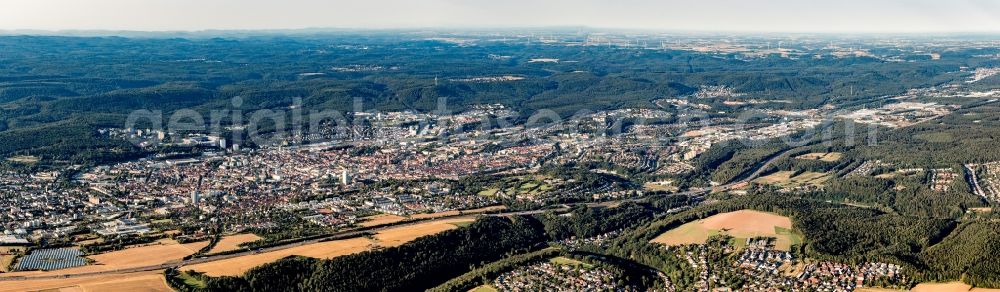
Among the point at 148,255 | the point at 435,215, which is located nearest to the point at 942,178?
the point at 435,215

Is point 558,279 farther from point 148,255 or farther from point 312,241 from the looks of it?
point 148,255

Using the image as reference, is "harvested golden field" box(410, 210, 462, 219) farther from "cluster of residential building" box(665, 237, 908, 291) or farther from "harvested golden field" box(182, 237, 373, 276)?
"cluster of residential building" box(665, 237, 908, 291)

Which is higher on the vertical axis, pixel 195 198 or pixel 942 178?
pixel 942 178

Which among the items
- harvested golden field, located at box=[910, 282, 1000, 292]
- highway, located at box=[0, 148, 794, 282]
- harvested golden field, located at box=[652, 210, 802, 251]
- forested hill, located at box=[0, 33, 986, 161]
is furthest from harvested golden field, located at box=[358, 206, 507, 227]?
forested hill, located at box=[0, 33, 986, 161]

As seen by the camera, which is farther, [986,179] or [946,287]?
[986,179]

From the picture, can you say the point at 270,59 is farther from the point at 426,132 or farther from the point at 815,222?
the point at 815,222

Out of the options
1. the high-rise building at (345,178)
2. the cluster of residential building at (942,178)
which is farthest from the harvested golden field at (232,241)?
the cluster of residential building at (942,178)

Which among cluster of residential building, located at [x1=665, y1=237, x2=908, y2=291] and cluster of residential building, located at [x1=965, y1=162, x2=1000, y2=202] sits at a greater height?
cluster of residential building, located at [x1=965, y1=162, x2=1000, y2=202]
